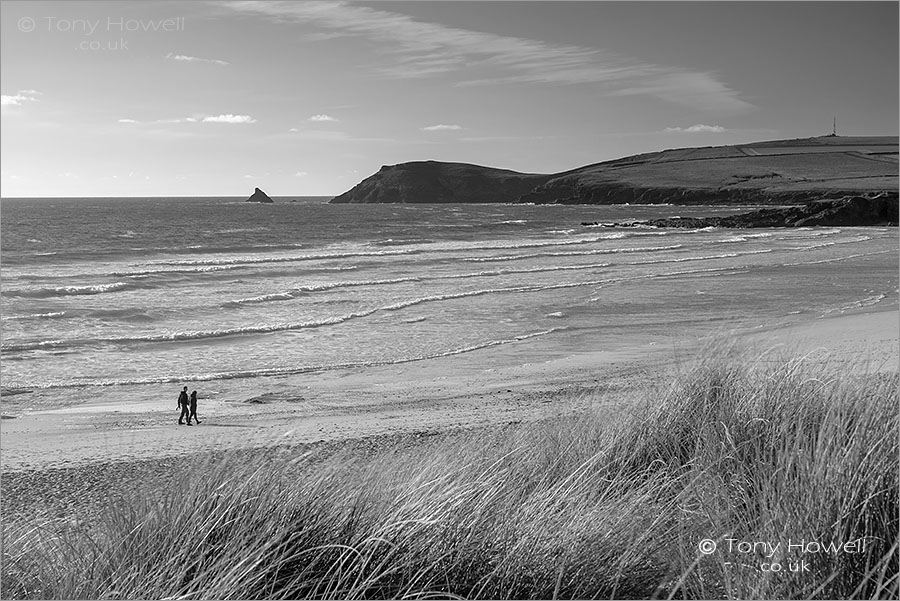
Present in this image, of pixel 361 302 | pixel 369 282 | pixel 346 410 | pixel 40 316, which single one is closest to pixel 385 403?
pixel 346 410

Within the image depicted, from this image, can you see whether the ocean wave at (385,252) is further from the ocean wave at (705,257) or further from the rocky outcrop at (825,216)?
the rocky outcrop at (825,216)

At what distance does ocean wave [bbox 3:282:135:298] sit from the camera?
2927 centimetres

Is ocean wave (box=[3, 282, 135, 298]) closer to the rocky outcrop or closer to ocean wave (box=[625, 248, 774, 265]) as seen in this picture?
ocean wave (box=[625, 248, 774, 265])

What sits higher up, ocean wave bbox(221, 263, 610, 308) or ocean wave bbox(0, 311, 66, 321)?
ocean wave bbox(0, 311, 66, 321)

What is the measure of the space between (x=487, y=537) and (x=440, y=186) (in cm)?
18512

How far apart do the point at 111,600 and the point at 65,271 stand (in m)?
39.6

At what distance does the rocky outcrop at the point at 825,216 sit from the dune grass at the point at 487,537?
76.0 meters

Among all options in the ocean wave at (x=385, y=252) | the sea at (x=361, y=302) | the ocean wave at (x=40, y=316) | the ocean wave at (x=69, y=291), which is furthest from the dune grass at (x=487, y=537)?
the ocean wave at (x=385, y=252)

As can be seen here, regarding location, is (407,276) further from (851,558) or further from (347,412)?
(851,558)

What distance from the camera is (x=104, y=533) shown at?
415 cm

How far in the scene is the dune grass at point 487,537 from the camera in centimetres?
362

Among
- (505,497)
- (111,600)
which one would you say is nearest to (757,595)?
(505,497)

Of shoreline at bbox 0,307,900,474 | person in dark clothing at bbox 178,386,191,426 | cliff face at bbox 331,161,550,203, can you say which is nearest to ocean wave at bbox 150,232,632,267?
shoreline at bbox 0,307,900,474

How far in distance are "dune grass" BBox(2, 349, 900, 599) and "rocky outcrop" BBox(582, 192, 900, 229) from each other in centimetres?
7604
